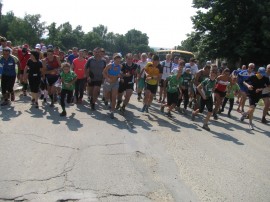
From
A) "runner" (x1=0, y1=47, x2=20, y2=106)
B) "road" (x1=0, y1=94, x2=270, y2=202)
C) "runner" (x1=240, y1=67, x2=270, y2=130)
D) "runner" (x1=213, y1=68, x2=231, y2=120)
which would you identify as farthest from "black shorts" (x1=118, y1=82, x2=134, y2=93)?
"runner" (x1=240, y1=67, x2=270, y2=130)

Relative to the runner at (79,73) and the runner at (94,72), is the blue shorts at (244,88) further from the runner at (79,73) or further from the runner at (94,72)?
the runner at (79,73)

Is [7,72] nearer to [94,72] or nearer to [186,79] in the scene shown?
[94,72]

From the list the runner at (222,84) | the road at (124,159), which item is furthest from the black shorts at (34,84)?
the runner at (222,84)

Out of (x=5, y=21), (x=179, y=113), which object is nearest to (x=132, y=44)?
(x=5, y=21)

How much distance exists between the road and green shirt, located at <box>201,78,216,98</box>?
0.95m

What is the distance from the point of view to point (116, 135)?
7.69 m

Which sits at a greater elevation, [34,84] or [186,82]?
[186,82]

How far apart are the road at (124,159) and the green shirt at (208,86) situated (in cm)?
95

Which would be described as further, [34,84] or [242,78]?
[242,78]

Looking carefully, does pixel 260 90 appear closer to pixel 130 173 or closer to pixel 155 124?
pixel 155 124

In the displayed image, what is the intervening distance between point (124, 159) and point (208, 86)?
4.46m

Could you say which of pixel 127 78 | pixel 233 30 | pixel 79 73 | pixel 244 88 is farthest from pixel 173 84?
pixel 233 30

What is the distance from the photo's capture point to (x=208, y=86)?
31.8ft

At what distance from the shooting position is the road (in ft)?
15.6
